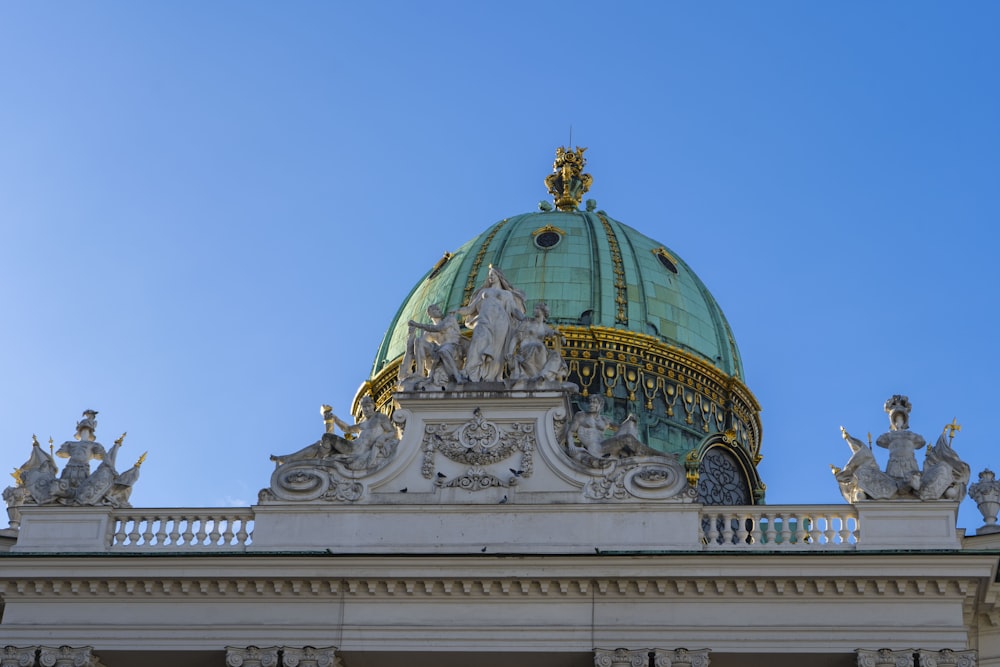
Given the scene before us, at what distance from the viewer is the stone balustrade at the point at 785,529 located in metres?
28.6

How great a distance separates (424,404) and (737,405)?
11.2 metres

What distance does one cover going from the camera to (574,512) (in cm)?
2923

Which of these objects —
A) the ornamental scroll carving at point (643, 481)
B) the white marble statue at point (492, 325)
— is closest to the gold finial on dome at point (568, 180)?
the white marble statue at point (492, 325)

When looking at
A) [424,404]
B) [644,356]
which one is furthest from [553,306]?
[424,404]

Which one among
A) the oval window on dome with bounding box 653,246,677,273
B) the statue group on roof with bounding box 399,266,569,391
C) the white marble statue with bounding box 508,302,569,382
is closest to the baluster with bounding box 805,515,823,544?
the statue group on roof with bounding box 399,266,569,391

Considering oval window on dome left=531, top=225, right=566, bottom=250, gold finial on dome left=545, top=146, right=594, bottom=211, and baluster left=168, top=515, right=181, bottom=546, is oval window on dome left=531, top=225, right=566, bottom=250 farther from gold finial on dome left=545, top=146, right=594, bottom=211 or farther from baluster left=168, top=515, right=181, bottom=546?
baluster left=168, top=515, right=181, bottom=546

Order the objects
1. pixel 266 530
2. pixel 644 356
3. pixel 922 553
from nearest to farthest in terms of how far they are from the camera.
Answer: pixel 922 553, pixel 266 530, pixel 644 356

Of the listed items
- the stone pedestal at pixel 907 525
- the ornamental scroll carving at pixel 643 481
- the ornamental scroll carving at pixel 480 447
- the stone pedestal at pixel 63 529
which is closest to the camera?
the stone pedestal at pixel 907 525

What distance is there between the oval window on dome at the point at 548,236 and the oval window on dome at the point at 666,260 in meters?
2.12

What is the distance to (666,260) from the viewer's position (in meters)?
41.3

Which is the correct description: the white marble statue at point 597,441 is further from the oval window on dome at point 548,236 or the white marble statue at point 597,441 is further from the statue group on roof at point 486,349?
the oval window on dome at point 548,236

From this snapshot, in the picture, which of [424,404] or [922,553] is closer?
[922,553]

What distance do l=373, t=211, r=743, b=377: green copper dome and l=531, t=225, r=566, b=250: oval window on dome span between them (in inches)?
0.9

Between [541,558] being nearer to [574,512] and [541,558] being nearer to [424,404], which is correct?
[574,512]
